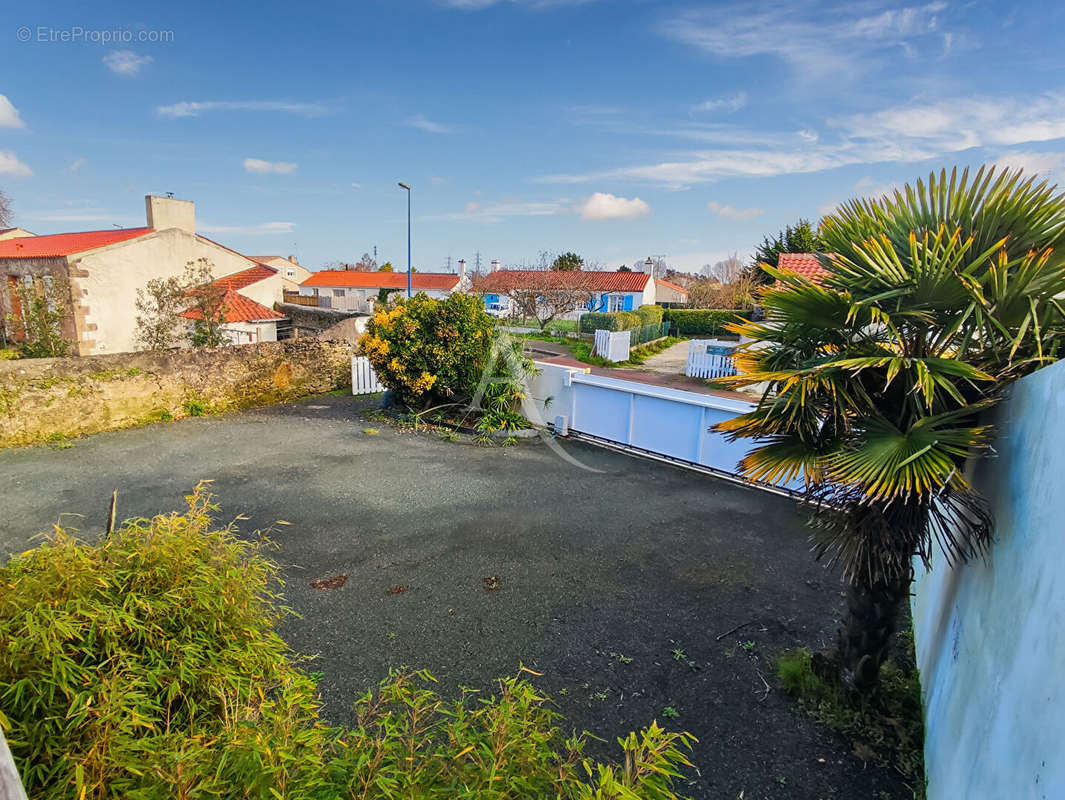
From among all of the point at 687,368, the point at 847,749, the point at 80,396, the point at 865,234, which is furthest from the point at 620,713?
the point at 687,368

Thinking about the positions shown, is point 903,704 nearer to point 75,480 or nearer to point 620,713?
point 620,713

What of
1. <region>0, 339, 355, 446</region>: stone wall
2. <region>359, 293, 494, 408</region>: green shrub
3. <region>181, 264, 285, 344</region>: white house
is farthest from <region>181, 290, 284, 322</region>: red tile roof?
<region>359, 293, 494, 408</region>: green shrub

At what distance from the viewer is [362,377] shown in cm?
1438

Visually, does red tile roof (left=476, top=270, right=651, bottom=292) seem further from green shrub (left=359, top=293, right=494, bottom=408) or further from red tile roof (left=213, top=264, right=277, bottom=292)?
green shrub (left=359, top=293, right=494, bottom=408)

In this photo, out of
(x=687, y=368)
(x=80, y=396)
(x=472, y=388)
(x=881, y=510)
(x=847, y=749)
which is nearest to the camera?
(x=881, y=510)

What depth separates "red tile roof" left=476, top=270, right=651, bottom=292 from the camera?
114 feet

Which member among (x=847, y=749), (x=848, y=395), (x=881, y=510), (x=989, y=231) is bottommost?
(x=847, y=749)

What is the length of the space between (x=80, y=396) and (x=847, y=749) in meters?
12.4

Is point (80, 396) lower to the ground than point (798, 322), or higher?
lower

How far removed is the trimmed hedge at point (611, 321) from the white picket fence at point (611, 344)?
12.7 feet

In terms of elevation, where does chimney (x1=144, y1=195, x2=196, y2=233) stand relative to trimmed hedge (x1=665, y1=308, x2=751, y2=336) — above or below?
above

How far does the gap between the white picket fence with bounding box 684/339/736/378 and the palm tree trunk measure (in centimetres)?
1542

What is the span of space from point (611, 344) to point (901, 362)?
19926 millimetres

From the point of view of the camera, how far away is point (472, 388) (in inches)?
450
